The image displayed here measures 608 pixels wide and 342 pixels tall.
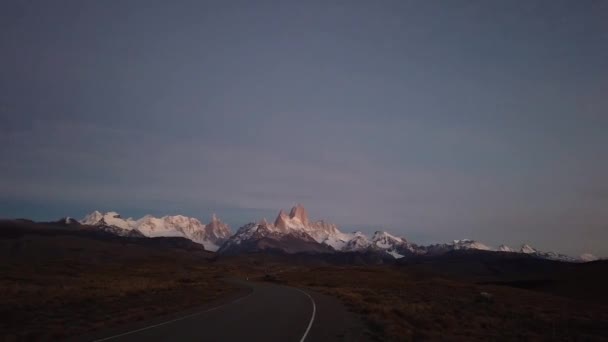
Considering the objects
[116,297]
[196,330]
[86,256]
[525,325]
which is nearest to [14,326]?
[196,330]

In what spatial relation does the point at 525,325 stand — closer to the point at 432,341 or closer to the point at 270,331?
the point at 432,341

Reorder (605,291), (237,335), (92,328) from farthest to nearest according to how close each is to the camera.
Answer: (605,291)
(92,328)
(237,335)

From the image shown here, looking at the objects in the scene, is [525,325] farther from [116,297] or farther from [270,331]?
[116,297]

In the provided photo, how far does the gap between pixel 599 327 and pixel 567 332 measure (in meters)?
5.03

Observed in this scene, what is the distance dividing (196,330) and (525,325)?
1673 centimetres

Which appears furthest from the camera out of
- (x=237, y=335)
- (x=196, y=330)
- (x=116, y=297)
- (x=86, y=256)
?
(x=86, y=256)

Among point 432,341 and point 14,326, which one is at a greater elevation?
point 432,341

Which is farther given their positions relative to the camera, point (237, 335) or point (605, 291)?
point (605, 291)

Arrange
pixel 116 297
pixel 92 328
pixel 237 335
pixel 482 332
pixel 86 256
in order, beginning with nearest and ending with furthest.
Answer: pixel 237 335 < pixel 92 328 < pixel 482 332 < pixel 116 297 < pixel 86 256

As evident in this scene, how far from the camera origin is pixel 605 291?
81.2 meters

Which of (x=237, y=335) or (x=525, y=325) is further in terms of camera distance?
(x=525, y=325)

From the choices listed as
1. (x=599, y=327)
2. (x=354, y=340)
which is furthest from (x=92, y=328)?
(x=599, y=327)

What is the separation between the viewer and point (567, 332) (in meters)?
21.3

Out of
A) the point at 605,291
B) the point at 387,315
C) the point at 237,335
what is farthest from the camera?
the point at 605,291
